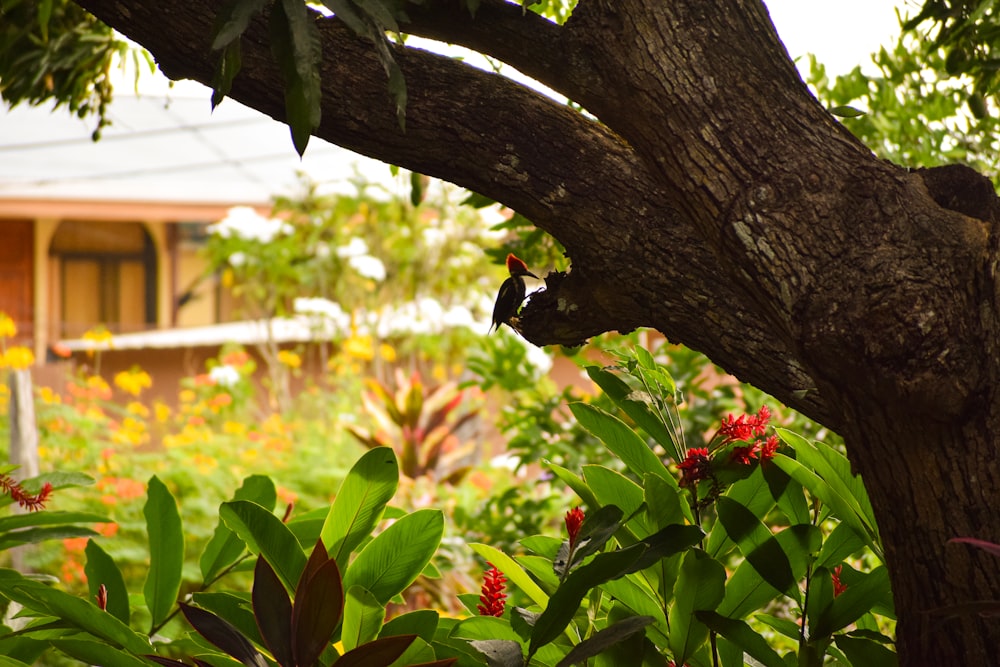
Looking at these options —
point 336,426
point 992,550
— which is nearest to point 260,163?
point 336,426

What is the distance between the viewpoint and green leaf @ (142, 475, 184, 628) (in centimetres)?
137

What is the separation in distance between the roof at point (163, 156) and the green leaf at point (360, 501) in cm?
417

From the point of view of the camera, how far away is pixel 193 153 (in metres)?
7.00

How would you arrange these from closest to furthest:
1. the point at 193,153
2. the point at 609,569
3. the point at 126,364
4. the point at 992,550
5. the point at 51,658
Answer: the point at 992,550
the point at 609,569
the point at 51,658
the point at 193,153
the point at 126,364

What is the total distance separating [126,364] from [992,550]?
920cm

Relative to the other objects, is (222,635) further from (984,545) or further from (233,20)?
(984,545)

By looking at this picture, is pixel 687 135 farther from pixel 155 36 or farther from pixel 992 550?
pixel 155 36

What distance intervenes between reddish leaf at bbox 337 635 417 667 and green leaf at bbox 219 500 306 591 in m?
0.21

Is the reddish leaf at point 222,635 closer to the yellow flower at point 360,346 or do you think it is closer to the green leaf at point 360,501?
the green leaf at point 360,501

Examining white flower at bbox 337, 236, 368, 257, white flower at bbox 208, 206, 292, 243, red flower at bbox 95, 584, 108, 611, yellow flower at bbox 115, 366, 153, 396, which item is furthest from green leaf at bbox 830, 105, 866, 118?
white flower at bbox 208, 206, 292, 243

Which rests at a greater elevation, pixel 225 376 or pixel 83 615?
pixel 225 376

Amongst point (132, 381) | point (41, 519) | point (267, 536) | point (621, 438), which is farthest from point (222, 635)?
point (132, 381)

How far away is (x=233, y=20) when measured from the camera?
0.87m

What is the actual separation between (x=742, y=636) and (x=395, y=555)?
16.3 inches
